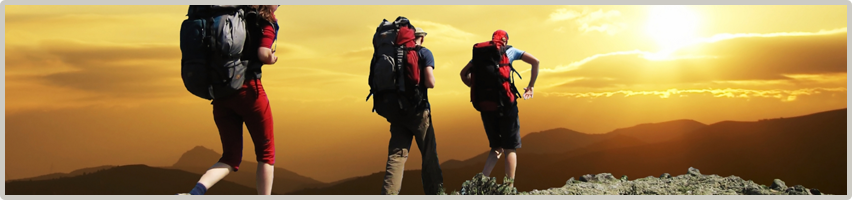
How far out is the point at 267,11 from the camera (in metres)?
6.09

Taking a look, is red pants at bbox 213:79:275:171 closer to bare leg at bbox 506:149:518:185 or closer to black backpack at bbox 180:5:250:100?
black backpack at bbox 180:5:250:100

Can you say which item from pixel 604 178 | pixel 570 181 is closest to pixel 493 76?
pixel 570 181

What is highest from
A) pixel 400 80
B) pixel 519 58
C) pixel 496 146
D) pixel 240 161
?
pixel 519 58

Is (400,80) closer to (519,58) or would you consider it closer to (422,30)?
(422,30)

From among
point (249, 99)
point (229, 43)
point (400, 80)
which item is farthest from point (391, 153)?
point (229, 43)

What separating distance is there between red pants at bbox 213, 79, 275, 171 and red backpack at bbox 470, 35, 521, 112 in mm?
2595

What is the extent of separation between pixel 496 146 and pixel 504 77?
82 cm

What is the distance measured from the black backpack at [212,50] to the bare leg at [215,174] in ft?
2.34

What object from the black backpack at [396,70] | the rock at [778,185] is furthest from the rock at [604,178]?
the black backpack at [396,70]

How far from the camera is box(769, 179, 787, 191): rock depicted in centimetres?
921

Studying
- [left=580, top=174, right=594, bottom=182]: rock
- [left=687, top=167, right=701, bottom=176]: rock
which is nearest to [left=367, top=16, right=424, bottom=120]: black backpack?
[left=580, top=174, right=594, bottom=182]: rock

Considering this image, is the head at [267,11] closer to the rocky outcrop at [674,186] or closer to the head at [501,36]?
the head at [501,36]

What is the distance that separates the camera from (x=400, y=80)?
7.10m

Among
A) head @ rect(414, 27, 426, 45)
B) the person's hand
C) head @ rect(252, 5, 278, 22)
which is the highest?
head @ rect(414, 27, 426, 45)
